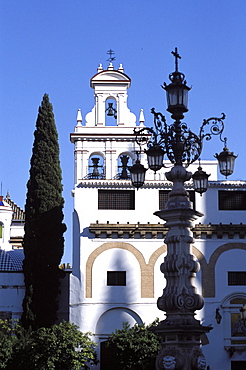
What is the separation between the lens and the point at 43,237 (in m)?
34.1

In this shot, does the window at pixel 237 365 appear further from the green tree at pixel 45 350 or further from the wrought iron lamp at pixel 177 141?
the wrought iron lamp at pixel 177 141

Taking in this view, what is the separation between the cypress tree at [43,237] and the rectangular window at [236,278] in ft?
27.0

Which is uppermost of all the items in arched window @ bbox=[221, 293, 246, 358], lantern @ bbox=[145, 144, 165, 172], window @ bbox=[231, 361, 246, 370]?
lantern @ bbox=[145, 144, 165, 172]

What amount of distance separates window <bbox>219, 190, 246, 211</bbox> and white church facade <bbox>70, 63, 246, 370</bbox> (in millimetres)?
50

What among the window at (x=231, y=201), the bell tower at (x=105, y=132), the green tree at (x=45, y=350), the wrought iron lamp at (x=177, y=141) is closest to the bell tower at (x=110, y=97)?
the bell tower at (x=105, y=132)

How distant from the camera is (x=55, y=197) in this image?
34906 mm

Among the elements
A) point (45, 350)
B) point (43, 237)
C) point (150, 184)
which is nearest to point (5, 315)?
point (43, 237)

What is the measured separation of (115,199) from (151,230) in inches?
93.9

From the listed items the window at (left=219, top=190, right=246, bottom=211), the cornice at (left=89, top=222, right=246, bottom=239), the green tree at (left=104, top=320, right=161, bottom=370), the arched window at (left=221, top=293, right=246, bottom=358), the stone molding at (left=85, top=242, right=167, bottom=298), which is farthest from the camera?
the window at (left=219, top=190, right=246, bottom=211)

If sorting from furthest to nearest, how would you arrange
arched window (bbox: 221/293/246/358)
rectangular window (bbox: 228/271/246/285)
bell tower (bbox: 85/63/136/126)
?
1. bell tower (bbox: 85/63/136/126)
2. rectangular window (bbox: 228/271/246/285)
3. arched window (bbox: 221/293/246/358)

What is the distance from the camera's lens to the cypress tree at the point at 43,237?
3362cm

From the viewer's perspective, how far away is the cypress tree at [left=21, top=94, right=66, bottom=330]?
33.6m

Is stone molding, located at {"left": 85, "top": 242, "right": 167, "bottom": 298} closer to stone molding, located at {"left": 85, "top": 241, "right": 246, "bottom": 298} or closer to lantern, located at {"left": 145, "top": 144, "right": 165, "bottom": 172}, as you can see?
stone molding, located at {"left": 85, "top": 241, "right": 246, "bottom": 298}

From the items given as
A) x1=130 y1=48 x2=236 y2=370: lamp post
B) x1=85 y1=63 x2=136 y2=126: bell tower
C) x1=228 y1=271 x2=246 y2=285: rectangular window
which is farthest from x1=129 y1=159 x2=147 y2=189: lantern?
x1=85 y1=63 x2=136 y2=126: bell tower
